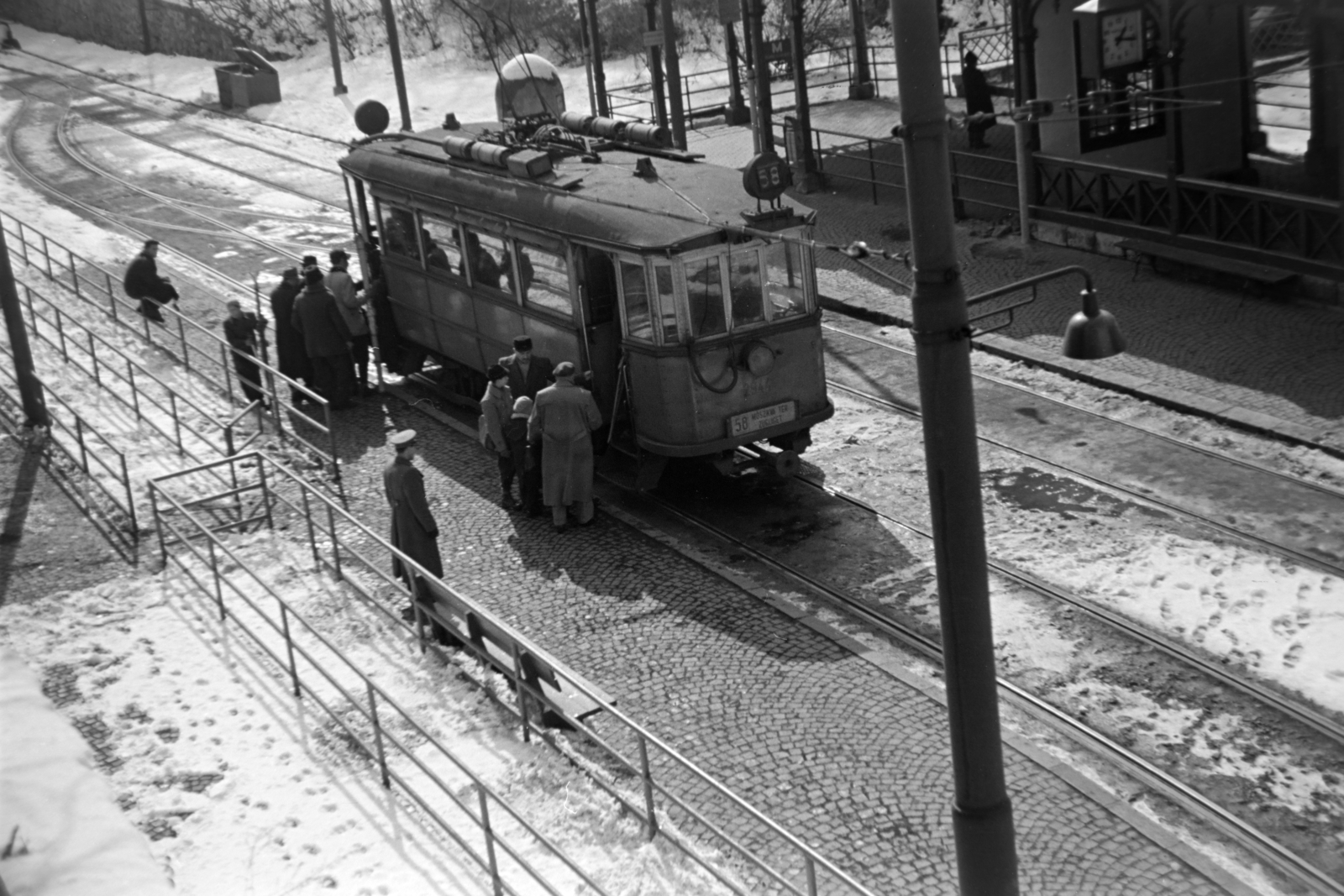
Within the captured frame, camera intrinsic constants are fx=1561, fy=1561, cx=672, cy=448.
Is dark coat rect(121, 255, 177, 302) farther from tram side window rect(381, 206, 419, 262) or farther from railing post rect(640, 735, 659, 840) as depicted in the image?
railing post rect(640, 735, 659, 840)

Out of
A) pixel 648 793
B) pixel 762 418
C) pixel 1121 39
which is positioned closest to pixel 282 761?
pixel 648 793

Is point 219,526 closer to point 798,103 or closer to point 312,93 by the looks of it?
point 798,103

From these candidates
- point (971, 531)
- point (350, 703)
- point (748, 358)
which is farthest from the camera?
point (748, 358)

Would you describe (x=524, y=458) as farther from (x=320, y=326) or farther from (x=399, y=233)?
(x=399, y=233)

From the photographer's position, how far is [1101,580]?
11484mm

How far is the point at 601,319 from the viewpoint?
13734 mm

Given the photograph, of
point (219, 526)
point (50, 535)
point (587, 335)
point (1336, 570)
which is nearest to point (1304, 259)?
point (1336, 570)

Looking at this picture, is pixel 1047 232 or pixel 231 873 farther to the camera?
pixel 1047 232

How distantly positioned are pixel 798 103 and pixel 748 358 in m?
A: 13.0

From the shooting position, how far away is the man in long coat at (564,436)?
13.1m

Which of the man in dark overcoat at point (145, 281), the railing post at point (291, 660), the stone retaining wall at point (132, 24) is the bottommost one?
the railing post at point (291, 660)

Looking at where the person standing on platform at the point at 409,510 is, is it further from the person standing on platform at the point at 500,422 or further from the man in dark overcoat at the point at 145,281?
the man in dark overcoat at the point at 145,281

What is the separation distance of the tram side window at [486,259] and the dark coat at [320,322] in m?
1.70

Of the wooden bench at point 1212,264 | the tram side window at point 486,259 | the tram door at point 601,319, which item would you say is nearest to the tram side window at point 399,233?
the tram side window at point 486,259
